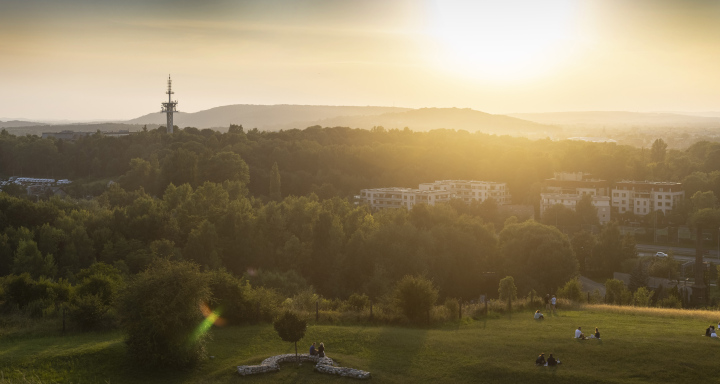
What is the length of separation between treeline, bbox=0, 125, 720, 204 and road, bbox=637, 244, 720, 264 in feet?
51.5

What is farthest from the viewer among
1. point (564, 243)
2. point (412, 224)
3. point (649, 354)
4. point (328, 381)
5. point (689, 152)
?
point (689, 152)

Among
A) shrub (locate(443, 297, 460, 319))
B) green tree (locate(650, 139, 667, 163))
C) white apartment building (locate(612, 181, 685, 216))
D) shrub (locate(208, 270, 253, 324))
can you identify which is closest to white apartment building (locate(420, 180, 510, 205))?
white apartment building (locate(612, 181, 685, 216))

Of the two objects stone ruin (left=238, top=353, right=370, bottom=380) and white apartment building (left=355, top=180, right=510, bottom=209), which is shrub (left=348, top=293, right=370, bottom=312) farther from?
white apartment building (left=355, top=180, right=510, bottom=209)

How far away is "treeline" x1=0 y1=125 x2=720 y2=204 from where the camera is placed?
2719 inches

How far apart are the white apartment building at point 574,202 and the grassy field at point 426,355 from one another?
4688 cm

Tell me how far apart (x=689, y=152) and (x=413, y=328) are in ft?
277

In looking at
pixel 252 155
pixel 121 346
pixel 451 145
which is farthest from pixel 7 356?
pixel 451 145

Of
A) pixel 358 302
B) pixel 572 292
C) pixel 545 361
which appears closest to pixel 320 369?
pixel 545 361

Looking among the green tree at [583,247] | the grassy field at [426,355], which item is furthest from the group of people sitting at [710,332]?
the green tree at [583,247]

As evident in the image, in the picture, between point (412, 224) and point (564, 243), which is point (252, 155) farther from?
point (564, 243)

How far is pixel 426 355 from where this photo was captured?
1822 centimetres

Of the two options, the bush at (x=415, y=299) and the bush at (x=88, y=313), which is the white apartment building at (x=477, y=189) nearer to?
the bush at (x=415, y=299)

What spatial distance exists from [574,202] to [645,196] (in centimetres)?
850

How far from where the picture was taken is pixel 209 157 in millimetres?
62312
